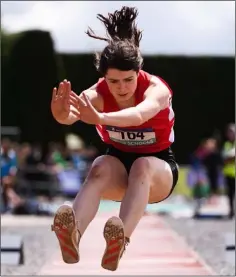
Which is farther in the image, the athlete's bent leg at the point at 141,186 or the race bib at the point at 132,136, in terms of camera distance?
the race bib at the point at 132,136

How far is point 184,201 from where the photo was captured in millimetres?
20500

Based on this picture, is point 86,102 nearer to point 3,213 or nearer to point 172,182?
point 172,182

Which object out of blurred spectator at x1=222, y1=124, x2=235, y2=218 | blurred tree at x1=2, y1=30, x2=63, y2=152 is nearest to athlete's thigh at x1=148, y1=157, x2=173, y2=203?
blurred spectator at x1=222, y1=124, x2=235, y2=218

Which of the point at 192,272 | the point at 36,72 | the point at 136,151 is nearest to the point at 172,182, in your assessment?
the point at 136,151

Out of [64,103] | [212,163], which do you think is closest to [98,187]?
[64,103]

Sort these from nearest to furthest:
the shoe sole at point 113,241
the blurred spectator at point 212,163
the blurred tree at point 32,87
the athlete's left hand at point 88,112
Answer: the athlete's left hand at point 88,112 → the shoe sole at point 113,241 → the blurred spectator at point 212,163 → the blurred tree at point 32,87

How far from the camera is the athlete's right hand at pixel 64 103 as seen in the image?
16.3 feet

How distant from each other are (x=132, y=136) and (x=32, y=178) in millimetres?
12066

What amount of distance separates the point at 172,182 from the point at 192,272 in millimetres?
2717

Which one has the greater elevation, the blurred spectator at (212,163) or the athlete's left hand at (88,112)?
the athlete's left hand at (88,112)

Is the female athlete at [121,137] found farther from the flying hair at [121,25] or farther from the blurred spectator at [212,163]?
the blurred spectator at [212,163]

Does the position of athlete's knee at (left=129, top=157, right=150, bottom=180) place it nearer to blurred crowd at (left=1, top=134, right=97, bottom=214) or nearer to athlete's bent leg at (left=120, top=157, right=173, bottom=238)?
athlete's bent leg at (left=120, top=157, right=173, bottom=238)

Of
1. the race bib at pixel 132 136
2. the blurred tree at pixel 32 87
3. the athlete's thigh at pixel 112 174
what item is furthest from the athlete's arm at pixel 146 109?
the blurred tree at pixel 32 87

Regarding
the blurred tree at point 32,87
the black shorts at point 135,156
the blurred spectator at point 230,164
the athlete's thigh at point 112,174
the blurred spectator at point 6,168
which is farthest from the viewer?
the blurred tree at point 32,87
